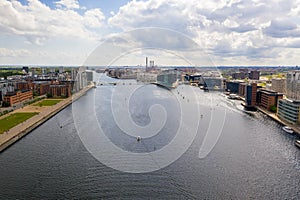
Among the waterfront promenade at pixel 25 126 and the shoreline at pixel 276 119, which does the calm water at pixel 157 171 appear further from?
the shoreline at pixel 276 119

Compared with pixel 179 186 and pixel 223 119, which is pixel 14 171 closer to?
pixel 179 186

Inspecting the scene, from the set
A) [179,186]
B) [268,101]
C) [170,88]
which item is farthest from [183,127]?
[170,88]

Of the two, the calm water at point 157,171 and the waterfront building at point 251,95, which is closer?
the calm water at point 157,171

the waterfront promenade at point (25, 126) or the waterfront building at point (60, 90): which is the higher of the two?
the waterfront building at point (60, 90)

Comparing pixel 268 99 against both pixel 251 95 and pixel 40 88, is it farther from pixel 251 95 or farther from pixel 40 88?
pixel 40 88

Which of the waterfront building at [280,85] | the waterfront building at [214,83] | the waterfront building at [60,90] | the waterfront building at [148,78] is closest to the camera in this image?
the waterfront building at [280,85]

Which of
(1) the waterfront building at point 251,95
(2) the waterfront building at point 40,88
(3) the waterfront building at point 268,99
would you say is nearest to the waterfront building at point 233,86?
(1) the waterfront building at point 251,95

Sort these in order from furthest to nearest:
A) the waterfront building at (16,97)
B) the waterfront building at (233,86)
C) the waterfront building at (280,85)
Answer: the waterfront building at (233,86) < the waterfront building at (280,85) < the waterfront building at (16,97)
